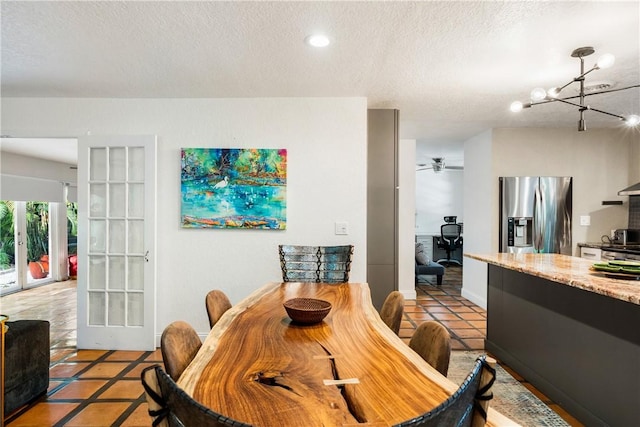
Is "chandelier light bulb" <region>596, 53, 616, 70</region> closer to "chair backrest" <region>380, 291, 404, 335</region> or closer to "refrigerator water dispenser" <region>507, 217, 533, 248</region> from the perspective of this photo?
"chair backrest" <region>380, 291, 404, 335</region>

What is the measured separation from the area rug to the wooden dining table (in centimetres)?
137

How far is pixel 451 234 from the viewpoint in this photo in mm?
8820

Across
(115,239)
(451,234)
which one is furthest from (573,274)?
(451,234)

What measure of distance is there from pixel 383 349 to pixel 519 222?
3996mm

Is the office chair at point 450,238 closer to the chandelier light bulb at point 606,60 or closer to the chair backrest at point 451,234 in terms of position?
the chair backrest at point 451,234

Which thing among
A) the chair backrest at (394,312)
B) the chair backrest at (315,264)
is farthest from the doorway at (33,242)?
the chair backrest at (394,312)

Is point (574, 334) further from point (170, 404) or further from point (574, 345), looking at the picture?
point (170, 404)

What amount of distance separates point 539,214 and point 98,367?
5.10 metres

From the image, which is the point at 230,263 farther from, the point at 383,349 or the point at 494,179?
the point at 494,179

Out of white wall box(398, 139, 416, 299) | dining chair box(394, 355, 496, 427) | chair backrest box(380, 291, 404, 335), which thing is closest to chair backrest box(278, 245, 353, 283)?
chair backrest box(380, 291, 404, 335)

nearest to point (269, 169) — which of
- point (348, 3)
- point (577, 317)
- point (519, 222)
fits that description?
point (348, 3)

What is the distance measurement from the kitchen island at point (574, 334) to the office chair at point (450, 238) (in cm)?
545

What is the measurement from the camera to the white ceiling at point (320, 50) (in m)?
1.93

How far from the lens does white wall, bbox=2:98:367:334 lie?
3381mm
